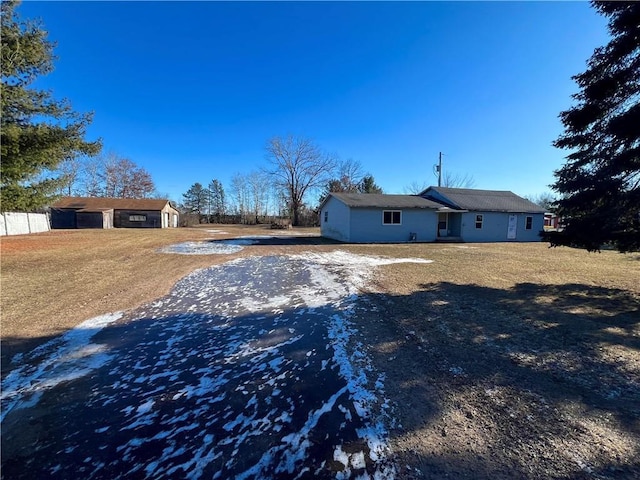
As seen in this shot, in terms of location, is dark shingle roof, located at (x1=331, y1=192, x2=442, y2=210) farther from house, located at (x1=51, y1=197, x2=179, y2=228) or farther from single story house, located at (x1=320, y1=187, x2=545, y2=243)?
house, located at (x1=51, y1=197, x2=179, y2=228)

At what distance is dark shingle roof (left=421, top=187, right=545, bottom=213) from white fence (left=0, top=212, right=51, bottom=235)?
1201 inches

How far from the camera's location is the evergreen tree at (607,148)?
557cm

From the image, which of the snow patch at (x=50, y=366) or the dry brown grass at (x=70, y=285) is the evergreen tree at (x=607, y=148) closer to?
the snow patch at (x=50, y=366)

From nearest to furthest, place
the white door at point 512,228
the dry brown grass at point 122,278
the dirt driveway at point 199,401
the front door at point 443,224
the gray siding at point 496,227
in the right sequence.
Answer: the dirt driveway at point 199,401
the dry brown grass at point 122,278
the gray siding at point 496,227
the front door at point 443,224
the white door at point 512,228

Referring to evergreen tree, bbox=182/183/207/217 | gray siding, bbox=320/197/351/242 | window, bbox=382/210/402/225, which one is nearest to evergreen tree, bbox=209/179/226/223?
evergreen tree, bbox=182/183/207/217

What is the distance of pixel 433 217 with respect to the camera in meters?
19.5

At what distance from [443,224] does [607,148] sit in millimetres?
15367

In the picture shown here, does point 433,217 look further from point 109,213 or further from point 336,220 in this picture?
point 109,213

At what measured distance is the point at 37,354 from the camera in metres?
3.75

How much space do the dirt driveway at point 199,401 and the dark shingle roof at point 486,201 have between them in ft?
62.4

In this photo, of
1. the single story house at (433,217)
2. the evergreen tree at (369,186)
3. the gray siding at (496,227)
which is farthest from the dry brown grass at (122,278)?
the evergreen tree at (369,186)

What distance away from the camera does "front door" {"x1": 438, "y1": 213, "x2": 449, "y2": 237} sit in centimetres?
2094

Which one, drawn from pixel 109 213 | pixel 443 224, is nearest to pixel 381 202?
pixel 443 224

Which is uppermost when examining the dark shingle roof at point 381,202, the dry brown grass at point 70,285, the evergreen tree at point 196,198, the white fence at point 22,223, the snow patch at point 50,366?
the evergreen tree at point 196,198
